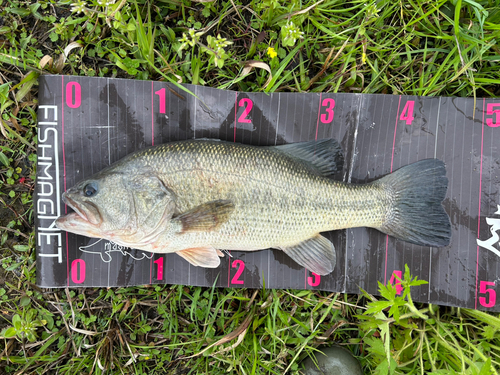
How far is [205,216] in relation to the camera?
8.09ft

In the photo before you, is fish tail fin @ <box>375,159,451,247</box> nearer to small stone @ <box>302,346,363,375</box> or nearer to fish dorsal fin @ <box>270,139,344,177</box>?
fish dorsal fin @ <box>270,139,344,177</box>

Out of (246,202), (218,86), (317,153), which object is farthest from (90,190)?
(317,153)

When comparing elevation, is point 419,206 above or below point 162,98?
below

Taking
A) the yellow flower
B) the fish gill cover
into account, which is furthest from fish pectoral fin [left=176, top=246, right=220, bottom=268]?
the yellow flower

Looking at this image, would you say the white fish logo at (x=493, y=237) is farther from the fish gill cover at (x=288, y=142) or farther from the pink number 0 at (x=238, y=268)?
→ the pink number 0 at (x=238, y=268)

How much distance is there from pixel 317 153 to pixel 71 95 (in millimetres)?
2305

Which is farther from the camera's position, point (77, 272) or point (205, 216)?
point (77, 272)

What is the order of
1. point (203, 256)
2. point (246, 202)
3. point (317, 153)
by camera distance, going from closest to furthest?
point (246, 202) → point (203, 256) → point (317, 153)

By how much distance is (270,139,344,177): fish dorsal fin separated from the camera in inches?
111

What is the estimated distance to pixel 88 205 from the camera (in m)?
2.41

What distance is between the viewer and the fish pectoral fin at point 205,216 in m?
2.46

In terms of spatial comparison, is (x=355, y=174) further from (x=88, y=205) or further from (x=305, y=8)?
(x=88, y=205)

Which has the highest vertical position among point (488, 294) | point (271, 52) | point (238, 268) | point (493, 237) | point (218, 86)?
point (271, 52)

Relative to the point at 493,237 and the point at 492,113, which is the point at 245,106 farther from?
the point at 493,237
